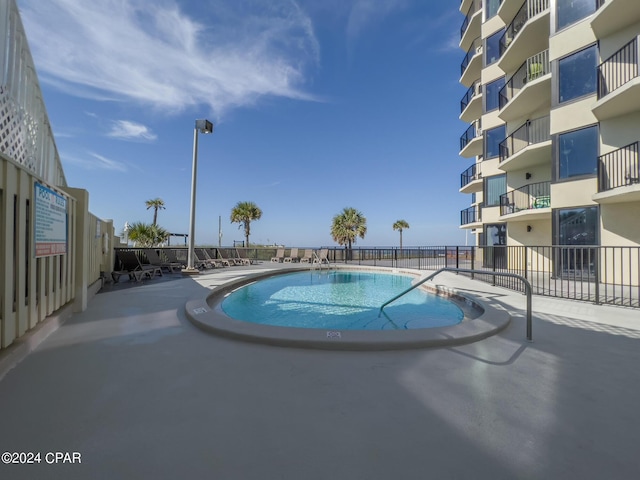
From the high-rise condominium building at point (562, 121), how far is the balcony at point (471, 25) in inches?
61.9

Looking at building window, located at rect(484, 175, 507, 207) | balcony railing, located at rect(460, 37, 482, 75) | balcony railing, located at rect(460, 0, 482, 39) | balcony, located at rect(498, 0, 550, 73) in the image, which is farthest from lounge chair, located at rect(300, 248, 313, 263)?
balcony railing, located at rect(460, 0, 482, 39)

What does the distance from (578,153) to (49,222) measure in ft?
46.7

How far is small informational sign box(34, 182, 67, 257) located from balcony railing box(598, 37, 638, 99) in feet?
46.0

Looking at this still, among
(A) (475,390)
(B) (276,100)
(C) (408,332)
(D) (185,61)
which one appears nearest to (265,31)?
(D) (185,61)

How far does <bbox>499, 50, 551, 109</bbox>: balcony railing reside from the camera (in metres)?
11.5

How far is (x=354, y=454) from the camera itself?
1628 millimetres

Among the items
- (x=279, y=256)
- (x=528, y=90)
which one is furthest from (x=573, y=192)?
(x=279, y=256)

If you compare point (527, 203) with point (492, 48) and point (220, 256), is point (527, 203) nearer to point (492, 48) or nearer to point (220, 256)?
point (492, 48)

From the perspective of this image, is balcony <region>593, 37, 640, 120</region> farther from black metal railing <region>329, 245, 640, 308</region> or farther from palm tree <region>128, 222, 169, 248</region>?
palm tree <region>128, 222, 169, 248</region>

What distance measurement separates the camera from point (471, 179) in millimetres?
18547

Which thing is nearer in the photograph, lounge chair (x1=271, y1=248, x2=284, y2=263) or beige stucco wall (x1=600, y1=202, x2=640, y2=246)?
beige stucco wall (x1=600, y1=202, x2=640, y2=246)

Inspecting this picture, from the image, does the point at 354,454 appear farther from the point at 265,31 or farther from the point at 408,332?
the point at 265,31

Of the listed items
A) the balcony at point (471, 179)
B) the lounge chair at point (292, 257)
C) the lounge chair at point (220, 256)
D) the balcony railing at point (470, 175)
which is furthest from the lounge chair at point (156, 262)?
the balcony railing at point (470, 175)

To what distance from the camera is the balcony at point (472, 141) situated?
1718cm
